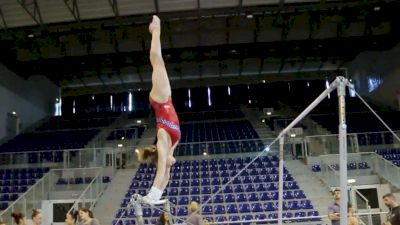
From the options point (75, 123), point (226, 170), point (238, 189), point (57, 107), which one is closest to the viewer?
point (238, 189)

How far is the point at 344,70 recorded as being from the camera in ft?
89.8

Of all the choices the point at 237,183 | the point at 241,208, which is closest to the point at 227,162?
the point at 237,183

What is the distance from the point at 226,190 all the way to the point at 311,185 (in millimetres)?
2581

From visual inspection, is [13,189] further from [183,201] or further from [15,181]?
[183,201]

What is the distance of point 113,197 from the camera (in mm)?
14969

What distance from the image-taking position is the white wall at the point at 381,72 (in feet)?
72.9

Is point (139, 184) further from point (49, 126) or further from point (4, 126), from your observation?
point (49, 126)

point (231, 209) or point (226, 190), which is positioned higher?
point (226, 190)

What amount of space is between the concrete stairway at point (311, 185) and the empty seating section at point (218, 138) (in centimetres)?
132

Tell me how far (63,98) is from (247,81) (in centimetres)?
1114

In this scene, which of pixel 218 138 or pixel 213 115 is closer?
pixel 218 138

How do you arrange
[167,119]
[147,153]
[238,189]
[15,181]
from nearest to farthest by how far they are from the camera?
[147,153]
[167,119]
[238,189]
[15,181]

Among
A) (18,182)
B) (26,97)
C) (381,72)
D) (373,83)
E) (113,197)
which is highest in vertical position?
(381,72)

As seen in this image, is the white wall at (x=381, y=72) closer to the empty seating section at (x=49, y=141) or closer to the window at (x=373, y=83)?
the window at (x=373, y=83)
